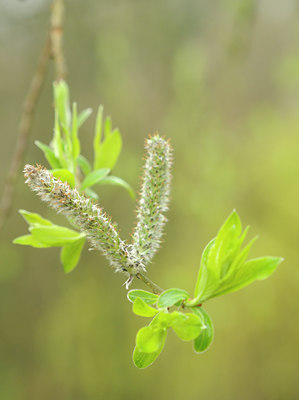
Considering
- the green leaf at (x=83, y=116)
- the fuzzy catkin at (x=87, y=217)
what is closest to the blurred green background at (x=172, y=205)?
the green leaf at (x=83, y=116)

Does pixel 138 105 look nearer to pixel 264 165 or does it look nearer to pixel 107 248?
pixel 264 165

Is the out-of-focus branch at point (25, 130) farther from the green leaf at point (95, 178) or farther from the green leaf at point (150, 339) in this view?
the green leaf at point (150, 339)

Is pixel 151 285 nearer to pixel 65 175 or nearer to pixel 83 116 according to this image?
pixel 65 175

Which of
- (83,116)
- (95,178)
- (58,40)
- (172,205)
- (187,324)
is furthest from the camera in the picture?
(172,205)

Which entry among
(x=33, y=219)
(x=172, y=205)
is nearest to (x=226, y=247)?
(x=33, y=219)

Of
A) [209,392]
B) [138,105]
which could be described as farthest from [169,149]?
[209,392]

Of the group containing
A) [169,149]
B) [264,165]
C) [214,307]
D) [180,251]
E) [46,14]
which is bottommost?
[169,149]
